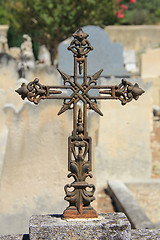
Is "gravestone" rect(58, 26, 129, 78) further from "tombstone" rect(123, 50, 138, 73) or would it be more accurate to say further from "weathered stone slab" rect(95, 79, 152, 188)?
"tombstone" rect(123, 50, 138, 73)

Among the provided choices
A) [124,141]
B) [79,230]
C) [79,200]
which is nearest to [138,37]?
[124,141]

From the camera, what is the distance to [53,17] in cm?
2178

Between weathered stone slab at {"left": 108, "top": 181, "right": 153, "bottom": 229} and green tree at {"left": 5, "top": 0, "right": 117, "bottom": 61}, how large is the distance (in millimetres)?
14164

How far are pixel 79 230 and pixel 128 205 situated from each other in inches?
147

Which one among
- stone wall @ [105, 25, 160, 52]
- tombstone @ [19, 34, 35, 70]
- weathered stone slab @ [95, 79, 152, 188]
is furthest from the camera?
stone wall @ [105, 25, 160, 52]

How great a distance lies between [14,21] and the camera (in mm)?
23391

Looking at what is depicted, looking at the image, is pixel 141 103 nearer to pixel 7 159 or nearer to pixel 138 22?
pixel 7 159

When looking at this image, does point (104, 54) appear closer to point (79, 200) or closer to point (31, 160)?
point (31, 160)

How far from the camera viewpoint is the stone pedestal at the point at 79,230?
7.75 feet

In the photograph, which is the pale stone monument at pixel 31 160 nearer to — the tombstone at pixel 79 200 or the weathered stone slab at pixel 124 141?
the tombstone at pixel 79 200

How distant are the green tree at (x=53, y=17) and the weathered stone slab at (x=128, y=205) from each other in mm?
14164

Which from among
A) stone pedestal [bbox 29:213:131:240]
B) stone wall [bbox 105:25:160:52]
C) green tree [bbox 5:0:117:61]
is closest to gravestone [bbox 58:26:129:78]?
stone pedestal [bbox 29:213:131:240]

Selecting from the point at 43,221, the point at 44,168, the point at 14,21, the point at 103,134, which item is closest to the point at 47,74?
the point at 44,168

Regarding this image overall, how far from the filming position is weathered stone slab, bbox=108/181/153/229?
17.3 feet
